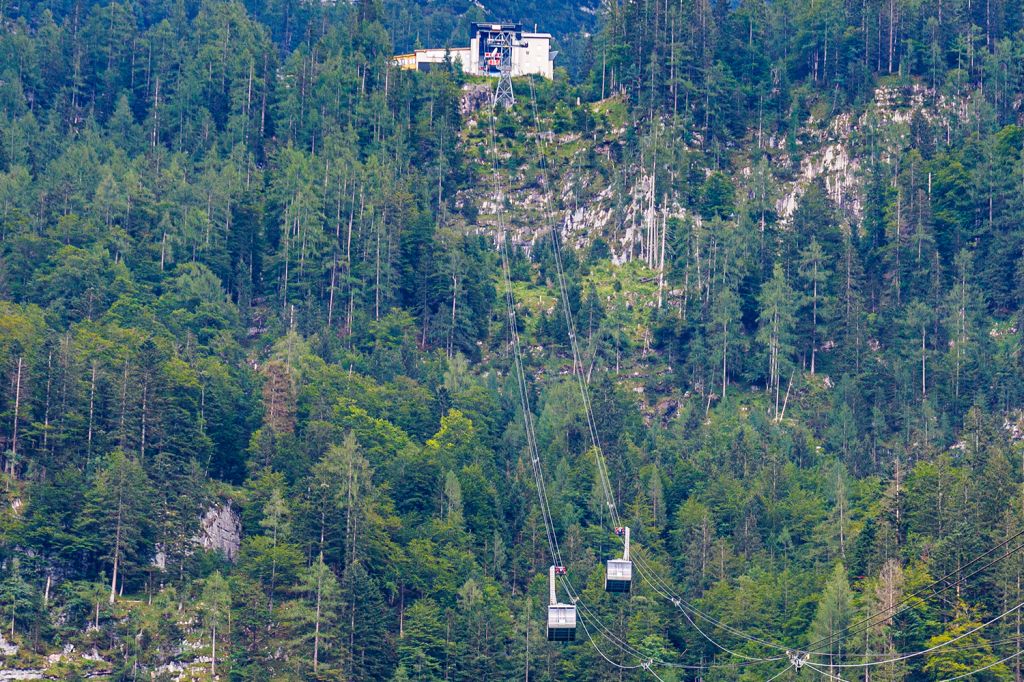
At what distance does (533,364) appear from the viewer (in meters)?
166

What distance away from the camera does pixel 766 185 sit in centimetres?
18075

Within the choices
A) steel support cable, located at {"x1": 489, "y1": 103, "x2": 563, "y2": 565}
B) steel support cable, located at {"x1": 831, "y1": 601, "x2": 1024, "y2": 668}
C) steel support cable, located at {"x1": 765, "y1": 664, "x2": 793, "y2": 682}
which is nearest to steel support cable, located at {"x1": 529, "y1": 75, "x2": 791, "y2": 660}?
steel support cable, located at {"x1": 765, "y1": 664, "x2": 793, "y2": 682}

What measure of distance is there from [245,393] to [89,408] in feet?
47.3

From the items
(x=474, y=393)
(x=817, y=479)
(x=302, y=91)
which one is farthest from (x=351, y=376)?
(x=302, y=91)

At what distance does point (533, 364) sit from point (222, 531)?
120 feet

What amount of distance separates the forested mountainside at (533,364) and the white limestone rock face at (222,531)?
22cm

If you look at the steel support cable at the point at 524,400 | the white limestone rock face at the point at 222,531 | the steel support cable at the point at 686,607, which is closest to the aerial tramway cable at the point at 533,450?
the steel support cable at the point at 524,400

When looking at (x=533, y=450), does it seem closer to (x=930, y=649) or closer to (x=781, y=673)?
(x=781, y=673)

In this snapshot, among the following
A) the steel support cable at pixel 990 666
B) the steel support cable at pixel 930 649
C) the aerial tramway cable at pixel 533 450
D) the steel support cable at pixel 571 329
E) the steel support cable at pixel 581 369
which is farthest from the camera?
the steel support cable at pixel 571 329

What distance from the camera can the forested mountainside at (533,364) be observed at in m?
128

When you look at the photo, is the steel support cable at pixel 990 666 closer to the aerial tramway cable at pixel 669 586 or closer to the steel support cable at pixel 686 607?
the aerial tramway cable at pixel 669 586

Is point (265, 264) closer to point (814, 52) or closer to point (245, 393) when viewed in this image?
point (245, 393)

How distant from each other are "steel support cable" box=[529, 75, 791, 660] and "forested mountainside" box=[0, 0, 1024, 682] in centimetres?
42

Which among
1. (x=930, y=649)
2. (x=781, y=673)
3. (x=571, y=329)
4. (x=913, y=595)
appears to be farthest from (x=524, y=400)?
(x=930, y=649)
